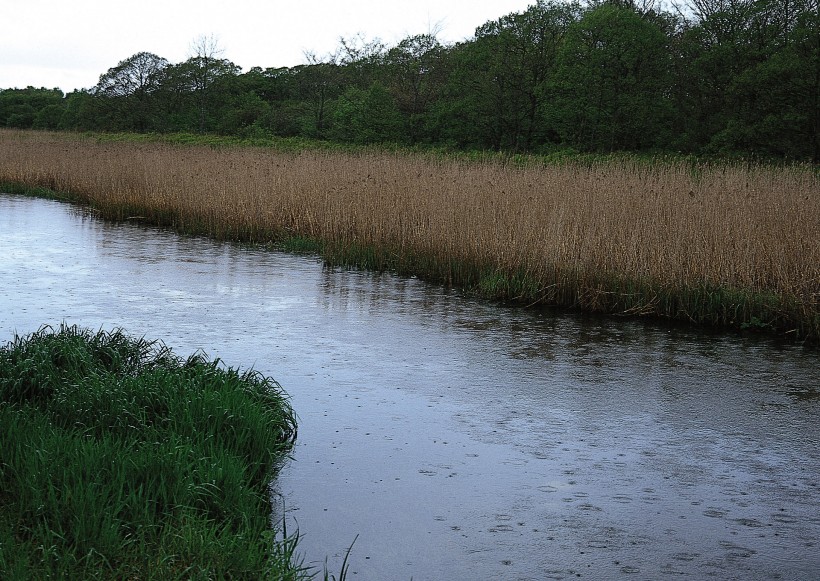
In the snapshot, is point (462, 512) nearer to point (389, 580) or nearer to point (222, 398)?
point (389, 580)

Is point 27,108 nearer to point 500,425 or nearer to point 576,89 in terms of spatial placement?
point 576,89

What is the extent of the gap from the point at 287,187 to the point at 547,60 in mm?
21634

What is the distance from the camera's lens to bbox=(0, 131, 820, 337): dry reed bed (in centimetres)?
807

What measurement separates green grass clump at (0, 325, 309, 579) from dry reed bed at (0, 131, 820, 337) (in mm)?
4413

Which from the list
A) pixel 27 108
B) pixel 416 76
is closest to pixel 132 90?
pixel 27 108

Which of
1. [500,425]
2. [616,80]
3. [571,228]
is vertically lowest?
[500,425]

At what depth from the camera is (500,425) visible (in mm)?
5000

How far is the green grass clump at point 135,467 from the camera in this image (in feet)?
9.82

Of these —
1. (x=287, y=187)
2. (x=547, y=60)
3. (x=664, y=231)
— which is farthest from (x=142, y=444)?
(x=547, y=60)

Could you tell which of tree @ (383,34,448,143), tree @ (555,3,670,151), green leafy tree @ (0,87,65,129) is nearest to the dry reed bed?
tree @ (555,3,670,151)

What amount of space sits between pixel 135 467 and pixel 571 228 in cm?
643

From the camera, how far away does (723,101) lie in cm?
2680

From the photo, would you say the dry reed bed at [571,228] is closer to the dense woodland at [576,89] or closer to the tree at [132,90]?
the dense woodland at [576,89]

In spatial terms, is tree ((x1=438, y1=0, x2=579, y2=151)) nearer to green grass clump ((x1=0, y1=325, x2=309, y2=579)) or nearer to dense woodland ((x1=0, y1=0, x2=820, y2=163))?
dense woodland ((x1=0, y1=0, x2=820, y2=163))
